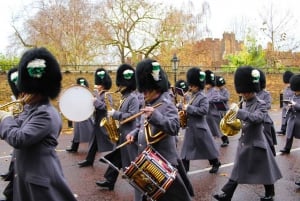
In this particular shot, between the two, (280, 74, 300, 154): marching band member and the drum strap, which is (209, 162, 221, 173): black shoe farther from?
the drum strap

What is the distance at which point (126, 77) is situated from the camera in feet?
22.4

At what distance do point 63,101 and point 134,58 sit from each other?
71.2 ft

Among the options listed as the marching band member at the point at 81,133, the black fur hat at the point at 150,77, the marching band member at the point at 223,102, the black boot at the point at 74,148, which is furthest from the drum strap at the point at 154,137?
the marching band member at the point at 223,102

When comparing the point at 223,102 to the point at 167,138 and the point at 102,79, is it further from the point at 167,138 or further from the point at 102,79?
the point at 167,138

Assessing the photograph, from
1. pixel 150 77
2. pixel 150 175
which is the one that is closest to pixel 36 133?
pixel 150 175

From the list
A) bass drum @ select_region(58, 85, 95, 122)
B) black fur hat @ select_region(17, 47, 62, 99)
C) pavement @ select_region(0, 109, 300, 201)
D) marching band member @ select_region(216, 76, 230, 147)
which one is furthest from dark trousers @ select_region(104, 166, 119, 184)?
marching band member @ select_region(216, 76, 230, 147)

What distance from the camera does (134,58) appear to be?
2709cm

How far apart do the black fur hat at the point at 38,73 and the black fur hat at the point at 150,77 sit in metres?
1.05

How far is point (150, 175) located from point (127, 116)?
7.45 ft

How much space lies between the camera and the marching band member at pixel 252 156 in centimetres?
548

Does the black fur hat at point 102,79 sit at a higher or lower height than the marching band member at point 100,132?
higher

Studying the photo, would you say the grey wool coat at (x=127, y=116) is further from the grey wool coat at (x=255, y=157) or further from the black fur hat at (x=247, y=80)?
the black fur hat at (x=247, y=80)

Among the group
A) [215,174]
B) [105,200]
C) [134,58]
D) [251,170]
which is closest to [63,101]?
[105,200]

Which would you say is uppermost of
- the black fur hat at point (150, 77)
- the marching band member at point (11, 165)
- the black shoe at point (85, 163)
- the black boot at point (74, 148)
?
the black fur hat at point (150, 77)
